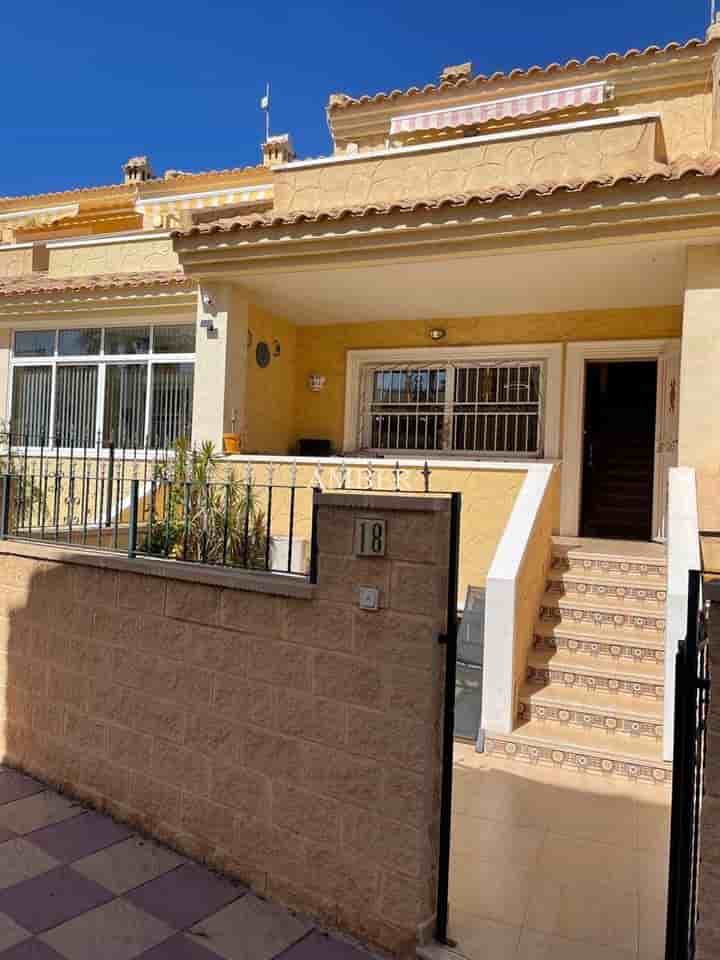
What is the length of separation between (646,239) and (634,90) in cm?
711

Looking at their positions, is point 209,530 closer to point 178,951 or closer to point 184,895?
point 184,895

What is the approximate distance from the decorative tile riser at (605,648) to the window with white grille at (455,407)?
17.4ft

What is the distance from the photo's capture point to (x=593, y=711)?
7.12m

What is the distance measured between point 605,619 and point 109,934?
618 cm

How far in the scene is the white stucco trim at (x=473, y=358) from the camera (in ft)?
41.7

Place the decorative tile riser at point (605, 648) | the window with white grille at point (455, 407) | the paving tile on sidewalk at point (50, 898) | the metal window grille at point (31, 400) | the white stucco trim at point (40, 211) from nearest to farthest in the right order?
the paving tile on sidewalk at point (50, 898)
the decorative tile riser at point (605, 648)
the window with white grille at point (455, 407)
the metal window grille at point (31, 400)
the white stucco trim at point (40, 211)

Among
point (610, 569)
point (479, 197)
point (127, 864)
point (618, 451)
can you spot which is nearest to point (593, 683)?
point (610, 569)

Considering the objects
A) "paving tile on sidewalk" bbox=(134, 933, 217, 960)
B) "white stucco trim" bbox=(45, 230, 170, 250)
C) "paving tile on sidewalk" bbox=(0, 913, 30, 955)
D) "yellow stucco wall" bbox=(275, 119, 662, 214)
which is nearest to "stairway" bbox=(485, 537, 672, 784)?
"paving tile on sidewalk" bbox=(134, 933, 217, 960)

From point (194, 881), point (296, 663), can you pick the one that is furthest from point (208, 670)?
point (194, 881)

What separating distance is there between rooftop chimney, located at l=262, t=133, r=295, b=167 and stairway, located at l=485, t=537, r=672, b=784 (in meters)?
19.7

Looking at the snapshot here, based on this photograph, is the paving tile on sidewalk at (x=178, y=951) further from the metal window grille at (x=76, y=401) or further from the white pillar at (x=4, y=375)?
the white pillar at (x=4, y=375)

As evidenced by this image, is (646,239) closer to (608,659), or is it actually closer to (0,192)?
(608,659)

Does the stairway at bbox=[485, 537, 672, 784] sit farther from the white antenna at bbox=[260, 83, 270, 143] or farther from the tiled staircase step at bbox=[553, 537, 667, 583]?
the white antenna at bbox=[260, 83, 270, 143]

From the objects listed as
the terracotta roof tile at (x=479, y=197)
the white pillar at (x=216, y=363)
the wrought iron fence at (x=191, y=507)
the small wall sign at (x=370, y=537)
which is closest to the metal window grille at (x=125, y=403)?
the wrought iron fence at (x=191, y=507)
